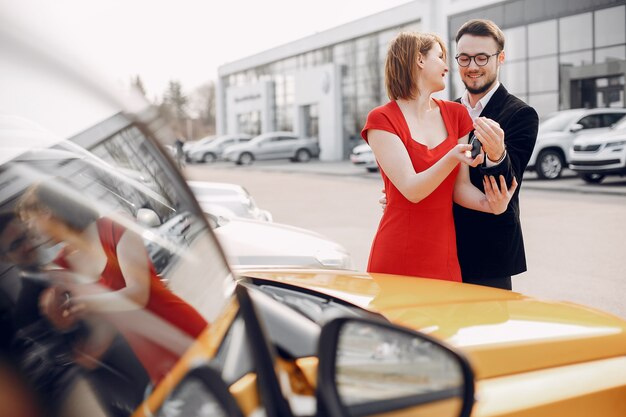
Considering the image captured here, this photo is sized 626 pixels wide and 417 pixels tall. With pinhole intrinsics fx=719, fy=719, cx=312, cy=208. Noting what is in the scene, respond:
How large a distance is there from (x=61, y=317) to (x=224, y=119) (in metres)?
54.8

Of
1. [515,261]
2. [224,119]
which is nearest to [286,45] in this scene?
[224,119]

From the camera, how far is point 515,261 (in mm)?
2971

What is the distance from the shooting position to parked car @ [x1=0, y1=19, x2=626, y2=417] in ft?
2.84

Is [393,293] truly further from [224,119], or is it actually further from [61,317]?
[224,119]

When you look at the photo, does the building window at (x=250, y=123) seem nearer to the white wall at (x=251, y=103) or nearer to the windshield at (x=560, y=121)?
the white wall at (x=251, y=103)

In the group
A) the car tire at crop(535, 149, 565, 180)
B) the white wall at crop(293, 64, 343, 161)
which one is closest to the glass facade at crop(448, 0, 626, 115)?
the car tire at crop(535, 149, 565, 180)

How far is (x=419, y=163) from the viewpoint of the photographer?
2756 millimetres

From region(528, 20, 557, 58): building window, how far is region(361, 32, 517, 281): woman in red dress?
25123 mm

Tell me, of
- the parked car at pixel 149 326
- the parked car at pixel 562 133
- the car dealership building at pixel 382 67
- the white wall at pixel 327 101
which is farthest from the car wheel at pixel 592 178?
the white wall at pixel 327 101

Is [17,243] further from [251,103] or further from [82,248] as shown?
[251,103]

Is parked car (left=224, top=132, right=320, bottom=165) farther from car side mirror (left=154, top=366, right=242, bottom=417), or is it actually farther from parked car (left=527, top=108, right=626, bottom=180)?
car side mirror (left=154, top=366, right=242, bottom=417)

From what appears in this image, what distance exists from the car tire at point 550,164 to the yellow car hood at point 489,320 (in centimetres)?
1613

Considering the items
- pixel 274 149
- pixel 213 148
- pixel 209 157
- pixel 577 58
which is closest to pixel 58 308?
pixel 577 58

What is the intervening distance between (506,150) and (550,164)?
15.6 m
